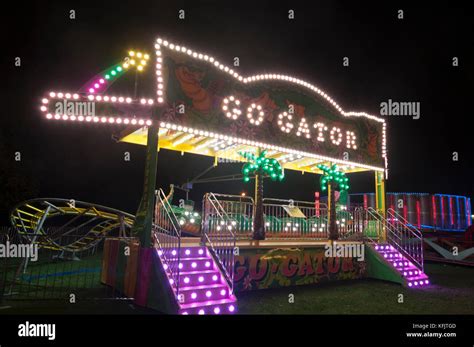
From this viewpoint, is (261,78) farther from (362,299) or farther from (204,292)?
(362,299)

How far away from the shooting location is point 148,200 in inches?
317

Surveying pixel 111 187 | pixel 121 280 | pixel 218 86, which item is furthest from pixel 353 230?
pixel 111 187

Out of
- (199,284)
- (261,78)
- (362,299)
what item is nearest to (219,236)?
(199,284)

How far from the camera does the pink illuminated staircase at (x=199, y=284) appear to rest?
667 cm

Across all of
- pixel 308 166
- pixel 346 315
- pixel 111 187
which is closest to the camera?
pixel 346 315

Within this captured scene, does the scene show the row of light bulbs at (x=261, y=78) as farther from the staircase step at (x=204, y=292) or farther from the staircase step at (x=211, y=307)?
the staircase step at (x=211, y=307)

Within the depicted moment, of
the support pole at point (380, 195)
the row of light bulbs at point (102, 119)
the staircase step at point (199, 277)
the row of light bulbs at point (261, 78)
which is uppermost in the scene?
the row of light bulbs at point (261, 78)

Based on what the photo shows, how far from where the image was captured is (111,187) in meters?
31.7

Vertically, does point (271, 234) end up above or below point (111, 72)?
below

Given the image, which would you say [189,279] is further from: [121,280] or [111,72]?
[111,72]

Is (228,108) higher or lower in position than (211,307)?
higher

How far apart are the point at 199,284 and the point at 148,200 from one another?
7.57ft

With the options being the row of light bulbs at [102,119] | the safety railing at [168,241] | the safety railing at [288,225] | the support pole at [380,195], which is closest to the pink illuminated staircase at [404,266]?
the support pole at [380,195]

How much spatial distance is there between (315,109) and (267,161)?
335 cm
